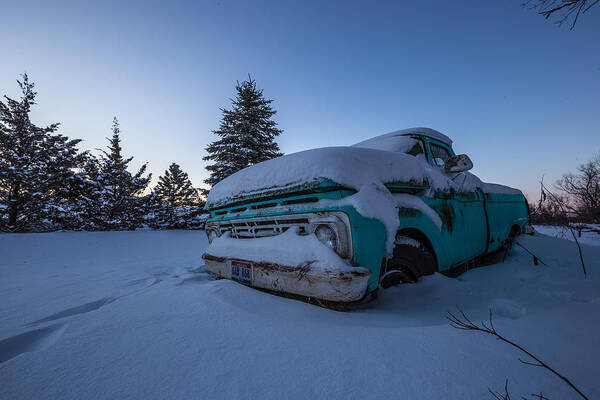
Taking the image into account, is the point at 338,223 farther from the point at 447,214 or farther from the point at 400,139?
the point at 400,139

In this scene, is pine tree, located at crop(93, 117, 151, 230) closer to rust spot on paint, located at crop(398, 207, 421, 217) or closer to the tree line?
the tree line

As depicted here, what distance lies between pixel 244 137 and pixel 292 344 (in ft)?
45.1

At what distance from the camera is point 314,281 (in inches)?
55.9

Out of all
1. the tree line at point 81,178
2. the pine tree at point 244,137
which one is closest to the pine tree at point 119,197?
the tree line at point 81,178

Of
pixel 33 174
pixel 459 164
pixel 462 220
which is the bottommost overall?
pixel 462 220

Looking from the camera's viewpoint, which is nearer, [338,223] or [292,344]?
[292,344]

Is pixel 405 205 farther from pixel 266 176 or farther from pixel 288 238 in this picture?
pixel 266 176

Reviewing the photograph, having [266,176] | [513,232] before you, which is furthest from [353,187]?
[513,232]

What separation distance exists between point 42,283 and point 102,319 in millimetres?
2286

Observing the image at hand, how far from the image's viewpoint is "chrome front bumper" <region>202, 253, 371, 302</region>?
1337mm

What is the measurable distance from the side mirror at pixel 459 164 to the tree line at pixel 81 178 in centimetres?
1223

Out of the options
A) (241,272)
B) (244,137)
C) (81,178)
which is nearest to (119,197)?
(81,178)

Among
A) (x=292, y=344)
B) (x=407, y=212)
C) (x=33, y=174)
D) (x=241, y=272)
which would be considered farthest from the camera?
(x=33, y=174)

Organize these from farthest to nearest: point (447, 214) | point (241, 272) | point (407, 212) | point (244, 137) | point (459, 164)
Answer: point (244, 137), point (459, 164), point (447, 214), point (241, 272), point (407, 212)
